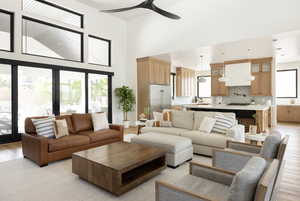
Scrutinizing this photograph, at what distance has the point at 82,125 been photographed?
4.27 meters

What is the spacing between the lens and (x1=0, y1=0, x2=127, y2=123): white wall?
4.62m

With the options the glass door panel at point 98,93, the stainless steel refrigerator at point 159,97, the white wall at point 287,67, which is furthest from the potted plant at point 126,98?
the white wall at point 287,67

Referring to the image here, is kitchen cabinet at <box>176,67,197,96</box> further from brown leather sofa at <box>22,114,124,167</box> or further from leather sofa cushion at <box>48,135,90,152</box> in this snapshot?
leather sofa cushion at <box>48,135,90,152</box>

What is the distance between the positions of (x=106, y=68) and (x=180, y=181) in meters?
5.86

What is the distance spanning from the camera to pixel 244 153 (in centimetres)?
218

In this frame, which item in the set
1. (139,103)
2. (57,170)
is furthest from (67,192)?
(139,103)

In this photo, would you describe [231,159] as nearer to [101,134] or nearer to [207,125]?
[207,125]

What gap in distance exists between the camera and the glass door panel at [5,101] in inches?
181

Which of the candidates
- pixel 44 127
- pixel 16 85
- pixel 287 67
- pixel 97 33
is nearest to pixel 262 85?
pixel 287 67

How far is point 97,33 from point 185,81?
5.50m

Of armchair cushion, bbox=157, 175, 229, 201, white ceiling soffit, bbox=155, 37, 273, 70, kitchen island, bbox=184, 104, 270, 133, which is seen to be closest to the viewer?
armchair cushion, bbox=157, 175, 229, 201

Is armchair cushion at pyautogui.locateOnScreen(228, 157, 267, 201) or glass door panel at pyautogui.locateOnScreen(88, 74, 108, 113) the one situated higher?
glass door panel at pyautogui.locateOnScreen(88, 74, 108, 113)

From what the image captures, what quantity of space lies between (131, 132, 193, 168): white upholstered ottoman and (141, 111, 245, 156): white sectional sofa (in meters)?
0.36

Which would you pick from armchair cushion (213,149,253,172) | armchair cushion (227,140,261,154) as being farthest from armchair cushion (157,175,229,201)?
armchair cushion (227,140,261,154)
